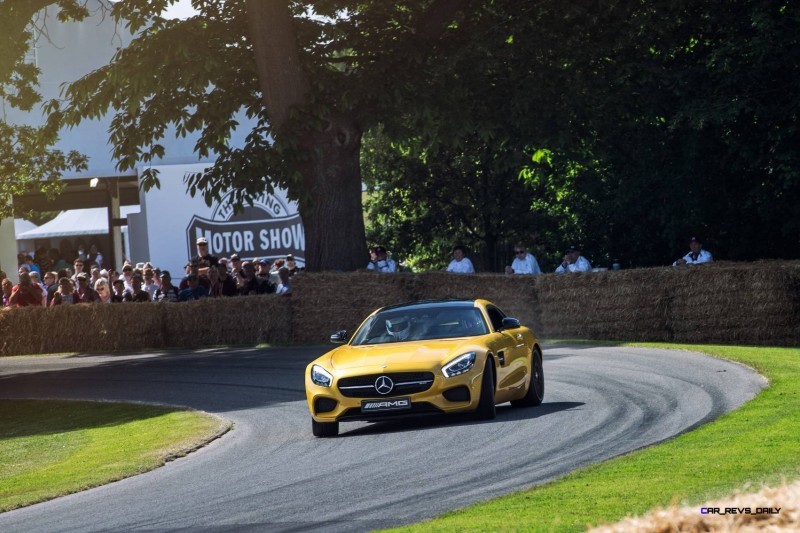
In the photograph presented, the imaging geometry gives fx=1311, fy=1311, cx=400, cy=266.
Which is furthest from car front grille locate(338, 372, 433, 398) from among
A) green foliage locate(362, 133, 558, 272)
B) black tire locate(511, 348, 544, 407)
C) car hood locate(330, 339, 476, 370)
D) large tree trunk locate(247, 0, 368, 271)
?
green foliage locate(362, 133, 558, 272)

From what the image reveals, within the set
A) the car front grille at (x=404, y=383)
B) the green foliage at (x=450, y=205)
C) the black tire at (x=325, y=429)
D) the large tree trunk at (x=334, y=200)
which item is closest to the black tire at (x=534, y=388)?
the car front grille at (x=404, y=383)

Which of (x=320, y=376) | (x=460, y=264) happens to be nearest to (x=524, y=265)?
(x=460, y=264)

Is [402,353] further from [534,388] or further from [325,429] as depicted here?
[534,388]

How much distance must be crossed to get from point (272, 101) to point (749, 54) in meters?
10.2

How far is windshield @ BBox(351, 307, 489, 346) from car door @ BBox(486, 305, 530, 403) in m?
0.25

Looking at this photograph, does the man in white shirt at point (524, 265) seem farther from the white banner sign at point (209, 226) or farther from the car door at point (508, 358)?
the car door at point (508, 358)

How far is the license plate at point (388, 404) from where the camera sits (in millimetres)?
13695

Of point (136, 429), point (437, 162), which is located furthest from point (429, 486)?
point (437, 162)

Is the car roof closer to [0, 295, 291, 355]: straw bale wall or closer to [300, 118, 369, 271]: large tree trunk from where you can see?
[300, 118, 369, 271]: large tree trunk

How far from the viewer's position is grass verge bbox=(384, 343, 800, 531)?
8023mm

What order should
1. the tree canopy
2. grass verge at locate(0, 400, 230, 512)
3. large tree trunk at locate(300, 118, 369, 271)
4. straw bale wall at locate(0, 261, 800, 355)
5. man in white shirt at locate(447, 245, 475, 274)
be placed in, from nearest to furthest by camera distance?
grass verge at locate(0, 400, 230, 512) → straw bale wall at locate(0, 261, 800, 355) → the tree canopy → large tree trunk at locate(300, 118, 369, 271) → man in white shirt at locate(447, 245, 475, 274)

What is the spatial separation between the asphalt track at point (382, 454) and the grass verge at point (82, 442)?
0.37 metres

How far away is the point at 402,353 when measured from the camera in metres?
14.1

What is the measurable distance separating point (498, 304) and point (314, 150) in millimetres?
5315
